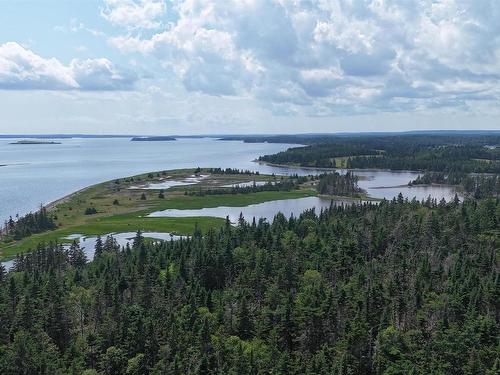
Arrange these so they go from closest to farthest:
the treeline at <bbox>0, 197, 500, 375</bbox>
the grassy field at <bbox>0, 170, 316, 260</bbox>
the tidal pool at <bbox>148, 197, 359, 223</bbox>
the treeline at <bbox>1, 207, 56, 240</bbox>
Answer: the treeline at <bbox>0, 197, 500, 375</bbox> → the grassy field at <bbox>0, 170, 316, 260</bbox> → the treeline at <bbox>1, 207, 56, 240</bbox> → the tidal pool at <bbox>148, 197, 359, 223</bbox>

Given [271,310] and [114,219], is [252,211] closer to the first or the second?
[114,219]

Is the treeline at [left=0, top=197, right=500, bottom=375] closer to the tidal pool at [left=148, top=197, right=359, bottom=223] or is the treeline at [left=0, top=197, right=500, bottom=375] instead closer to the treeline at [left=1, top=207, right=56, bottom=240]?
the treeline at [left=1, top=207, right=56, bottom=240]

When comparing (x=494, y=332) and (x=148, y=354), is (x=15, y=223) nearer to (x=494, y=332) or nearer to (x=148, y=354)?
(x=148, y=354)

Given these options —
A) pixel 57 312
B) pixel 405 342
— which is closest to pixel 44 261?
pixel 57 312

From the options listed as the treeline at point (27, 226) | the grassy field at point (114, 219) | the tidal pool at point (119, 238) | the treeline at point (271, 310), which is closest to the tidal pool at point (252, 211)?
the grassy field at point (114, 219)

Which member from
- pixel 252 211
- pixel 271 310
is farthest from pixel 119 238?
pixel 271 310

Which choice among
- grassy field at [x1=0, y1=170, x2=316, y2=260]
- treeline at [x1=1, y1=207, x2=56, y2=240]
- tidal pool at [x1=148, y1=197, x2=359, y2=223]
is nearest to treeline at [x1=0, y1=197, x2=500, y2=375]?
grassy field at [x1=0, y1=170, x2=316, y2=260]

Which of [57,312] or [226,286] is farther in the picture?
[226,286]
